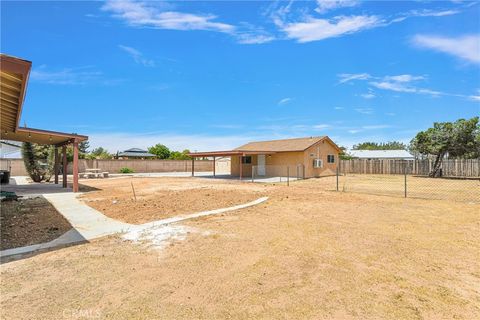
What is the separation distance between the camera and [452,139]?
75.0 ft

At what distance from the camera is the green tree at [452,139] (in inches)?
878

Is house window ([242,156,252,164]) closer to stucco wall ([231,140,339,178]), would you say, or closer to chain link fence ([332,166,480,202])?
stucco wall ([231,140,339,178])

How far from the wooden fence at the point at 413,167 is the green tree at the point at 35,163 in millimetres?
26290

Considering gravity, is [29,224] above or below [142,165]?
below

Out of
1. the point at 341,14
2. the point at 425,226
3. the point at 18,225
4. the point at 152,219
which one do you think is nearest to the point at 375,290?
the point at 425,226

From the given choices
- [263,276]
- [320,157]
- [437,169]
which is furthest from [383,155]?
[263,276]

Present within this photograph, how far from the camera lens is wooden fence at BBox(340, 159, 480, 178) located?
24219 millimetres

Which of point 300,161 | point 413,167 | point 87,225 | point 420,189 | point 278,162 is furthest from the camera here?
point 413,167

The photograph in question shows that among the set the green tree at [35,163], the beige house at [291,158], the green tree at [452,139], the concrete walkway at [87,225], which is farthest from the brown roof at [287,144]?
the green tree at [35,163]

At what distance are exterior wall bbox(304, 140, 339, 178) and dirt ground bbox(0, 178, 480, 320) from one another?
18388 mm

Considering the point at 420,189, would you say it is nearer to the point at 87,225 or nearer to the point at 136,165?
the point at 87,225

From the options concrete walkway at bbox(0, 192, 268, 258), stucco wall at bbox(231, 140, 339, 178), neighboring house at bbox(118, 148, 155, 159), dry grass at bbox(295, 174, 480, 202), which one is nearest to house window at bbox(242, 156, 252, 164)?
stucco wall at bbox(231, 140, 339, 178)

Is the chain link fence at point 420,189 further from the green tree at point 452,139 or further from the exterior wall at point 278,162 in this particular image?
the exterior wall at point 278,162

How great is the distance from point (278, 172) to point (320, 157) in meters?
4.16
